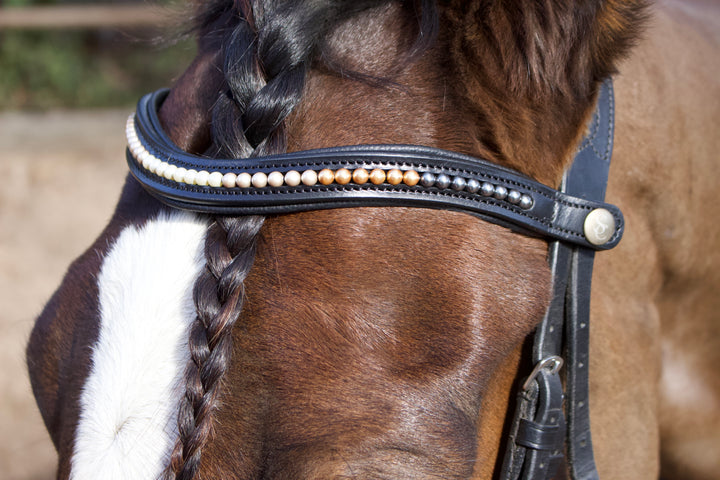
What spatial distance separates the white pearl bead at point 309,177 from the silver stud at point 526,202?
27 cm

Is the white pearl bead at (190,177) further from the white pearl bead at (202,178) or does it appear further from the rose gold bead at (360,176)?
the rose gold bead at (360,176)

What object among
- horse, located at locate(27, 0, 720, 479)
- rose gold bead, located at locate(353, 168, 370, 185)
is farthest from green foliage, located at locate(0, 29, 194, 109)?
rose gold bead, located at locate(353, 168, 370, 185)

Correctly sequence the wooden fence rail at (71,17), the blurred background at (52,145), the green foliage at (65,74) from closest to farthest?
the blurred background at (52,145), the wooden fence rail at (71,17), the green foliage at (65,74)

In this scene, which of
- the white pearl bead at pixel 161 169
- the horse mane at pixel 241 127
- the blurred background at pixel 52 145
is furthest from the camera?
the blurred background at pixel 52 145

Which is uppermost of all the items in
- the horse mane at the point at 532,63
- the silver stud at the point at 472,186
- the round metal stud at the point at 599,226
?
the horse mane at the point at 532,63

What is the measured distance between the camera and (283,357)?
0.69 meters

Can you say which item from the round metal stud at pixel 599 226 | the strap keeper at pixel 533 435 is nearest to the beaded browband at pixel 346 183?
the round metal stud at pixel 599 226

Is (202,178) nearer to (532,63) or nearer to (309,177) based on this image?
(309,177)

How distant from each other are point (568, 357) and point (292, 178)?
0.49 metres

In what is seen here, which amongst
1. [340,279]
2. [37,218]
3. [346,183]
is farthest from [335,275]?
[37,218]

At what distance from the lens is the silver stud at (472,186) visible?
29.0 inches

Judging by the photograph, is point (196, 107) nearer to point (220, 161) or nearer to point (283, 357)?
point (220, 161)

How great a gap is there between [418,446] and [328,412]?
0.11m

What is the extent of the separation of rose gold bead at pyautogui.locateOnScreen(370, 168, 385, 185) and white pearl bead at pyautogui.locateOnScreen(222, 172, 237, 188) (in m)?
0.16
